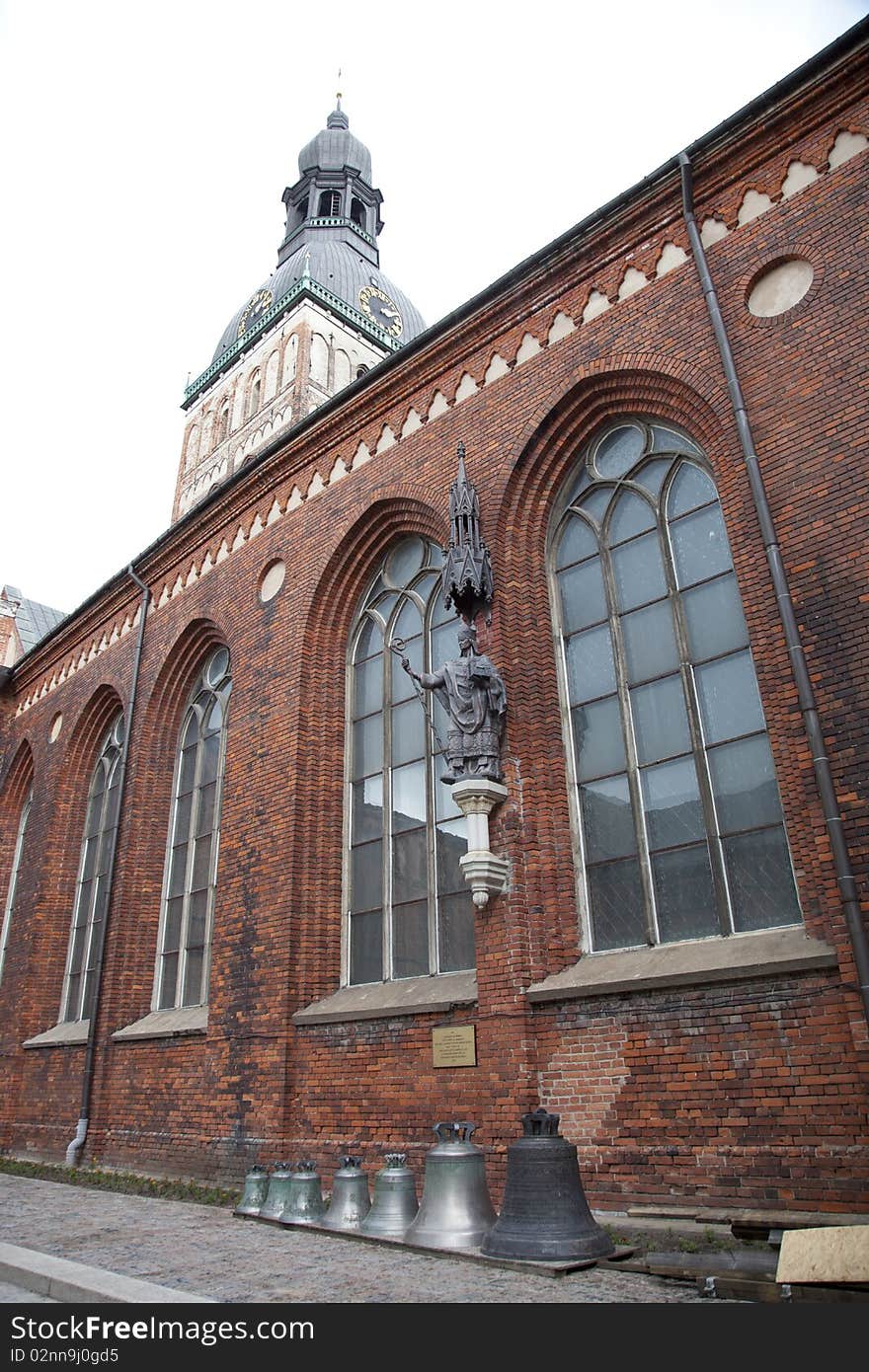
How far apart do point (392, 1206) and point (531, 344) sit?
857 cm

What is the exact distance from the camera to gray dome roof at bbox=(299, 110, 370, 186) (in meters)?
47.9

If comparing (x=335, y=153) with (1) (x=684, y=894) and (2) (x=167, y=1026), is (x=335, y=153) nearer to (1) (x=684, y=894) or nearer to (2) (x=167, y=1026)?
(2) (x=167, y=1026)

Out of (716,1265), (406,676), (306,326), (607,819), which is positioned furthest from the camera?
(306,326)

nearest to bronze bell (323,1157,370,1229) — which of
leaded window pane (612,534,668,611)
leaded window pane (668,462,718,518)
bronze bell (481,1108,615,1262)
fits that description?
bronze bell (481,1108,615,1262)

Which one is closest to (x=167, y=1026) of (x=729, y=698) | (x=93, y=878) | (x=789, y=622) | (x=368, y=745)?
(x=368, y=745)

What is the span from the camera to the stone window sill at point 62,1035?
47.3 feet

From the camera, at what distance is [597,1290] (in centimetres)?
514

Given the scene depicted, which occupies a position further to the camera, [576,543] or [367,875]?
[367,875]

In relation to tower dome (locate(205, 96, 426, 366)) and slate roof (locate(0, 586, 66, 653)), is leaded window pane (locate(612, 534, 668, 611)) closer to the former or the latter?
slate roof (locate(0, 586, 66, 653))

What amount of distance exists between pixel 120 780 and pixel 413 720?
736 centimetres

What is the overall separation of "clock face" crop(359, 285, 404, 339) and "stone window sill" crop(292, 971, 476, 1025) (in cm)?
3718

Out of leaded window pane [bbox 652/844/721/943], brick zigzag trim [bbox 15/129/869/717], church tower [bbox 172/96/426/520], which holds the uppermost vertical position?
church tower [bbox 172/96/426/520]

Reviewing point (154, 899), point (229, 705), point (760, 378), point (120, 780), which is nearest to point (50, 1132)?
point (154, 899)

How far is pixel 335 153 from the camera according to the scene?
48.0 m
